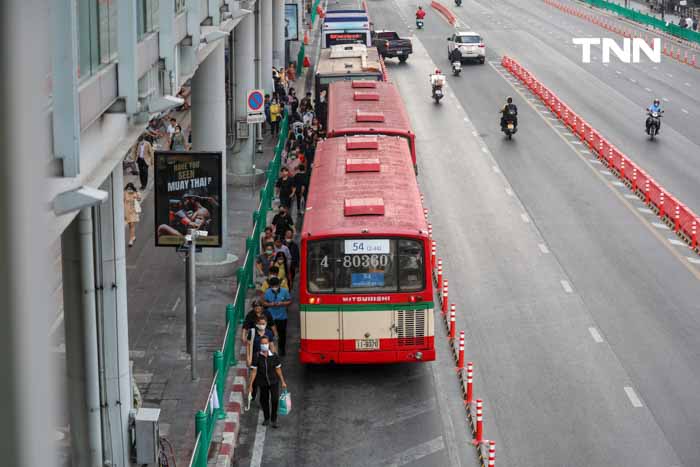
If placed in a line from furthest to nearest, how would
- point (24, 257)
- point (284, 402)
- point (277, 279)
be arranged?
point (277, 279) → point (284, 402) → point (24, 257)

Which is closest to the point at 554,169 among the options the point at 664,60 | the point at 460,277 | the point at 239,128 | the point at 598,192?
the point at 598,192

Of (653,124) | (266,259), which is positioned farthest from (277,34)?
(266,259)

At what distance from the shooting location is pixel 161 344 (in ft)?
64.4

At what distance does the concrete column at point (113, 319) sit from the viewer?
43.1 feet

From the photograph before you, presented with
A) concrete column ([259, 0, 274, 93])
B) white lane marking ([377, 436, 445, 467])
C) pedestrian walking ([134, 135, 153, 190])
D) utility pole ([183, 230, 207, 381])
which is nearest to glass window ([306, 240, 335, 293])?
utility pole ([183, 230, 207, 381])

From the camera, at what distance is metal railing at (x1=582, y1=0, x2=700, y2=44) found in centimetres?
8212

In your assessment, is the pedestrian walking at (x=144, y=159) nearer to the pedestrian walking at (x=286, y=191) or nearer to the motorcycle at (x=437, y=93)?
the pedestrian walking at (x=286, y=191)

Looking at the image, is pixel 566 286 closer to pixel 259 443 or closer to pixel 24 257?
pixel 259 443

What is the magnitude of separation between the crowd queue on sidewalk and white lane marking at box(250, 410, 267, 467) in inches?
6.5

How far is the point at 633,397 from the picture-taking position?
18188 mm

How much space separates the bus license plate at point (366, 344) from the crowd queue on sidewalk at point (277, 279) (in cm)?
130

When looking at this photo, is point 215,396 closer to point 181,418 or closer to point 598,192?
point 181,418

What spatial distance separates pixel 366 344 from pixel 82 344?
6.11 meters

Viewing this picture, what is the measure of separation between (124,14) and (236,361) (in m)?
8.03
